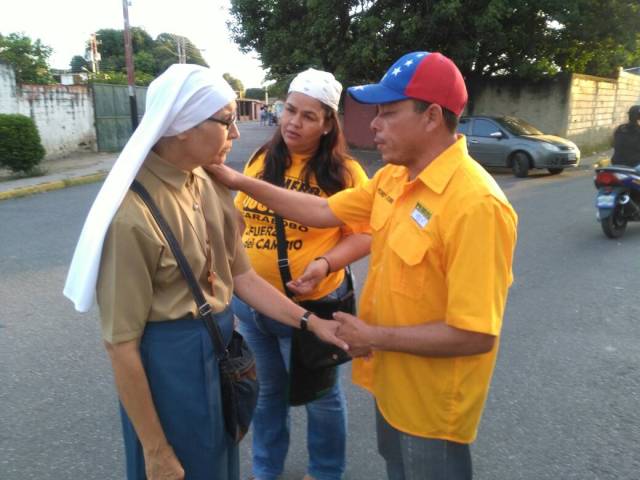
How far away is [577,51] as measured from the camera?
61.1 ft

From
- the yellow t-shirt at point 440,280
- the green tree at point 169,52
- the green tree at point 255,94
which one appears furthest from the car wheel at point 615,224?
the green tree at point 255,94

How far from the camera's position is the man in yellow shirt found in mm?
1506

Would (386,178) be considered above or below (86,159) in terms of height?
above

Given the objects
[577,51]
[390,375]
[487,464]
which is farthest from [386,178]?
[577,51]

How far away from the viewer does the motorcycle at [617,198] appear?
7121 millimetres

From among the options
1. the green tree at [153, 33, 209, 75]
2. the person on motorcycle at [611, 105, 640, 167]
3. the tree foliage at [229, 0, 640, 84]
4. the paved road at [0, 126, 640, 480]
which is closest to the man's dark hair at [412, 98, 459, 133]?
the paved road at [0, 126, 640, 480]

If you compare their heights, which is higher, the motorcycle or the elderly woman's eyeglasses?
the elderly woman's eyeglasses

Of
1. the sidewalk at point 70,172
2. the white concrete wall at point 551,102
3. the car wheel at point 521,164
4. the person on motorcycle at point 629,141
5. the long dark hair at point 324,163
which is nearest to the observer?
the long dark hair at point 324,163

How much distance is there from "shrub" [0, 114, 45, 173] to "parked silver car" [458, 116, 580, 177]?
10.2m

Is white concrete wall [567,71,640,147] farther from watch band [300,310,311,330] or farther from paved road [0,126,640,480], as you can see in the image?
watch band [300,310,311,330]

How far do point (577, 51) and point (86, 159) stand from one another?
16513mm

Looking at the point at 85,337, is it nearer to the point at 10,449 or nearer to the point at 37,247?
the point at 10,449

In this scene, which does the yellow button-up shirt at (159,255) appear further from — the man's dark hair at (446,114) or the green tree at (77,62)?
the green tree at (77,62)

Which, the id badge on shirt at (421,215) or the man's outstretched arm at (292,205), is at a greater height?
the id badge on shirt at (421,215)
